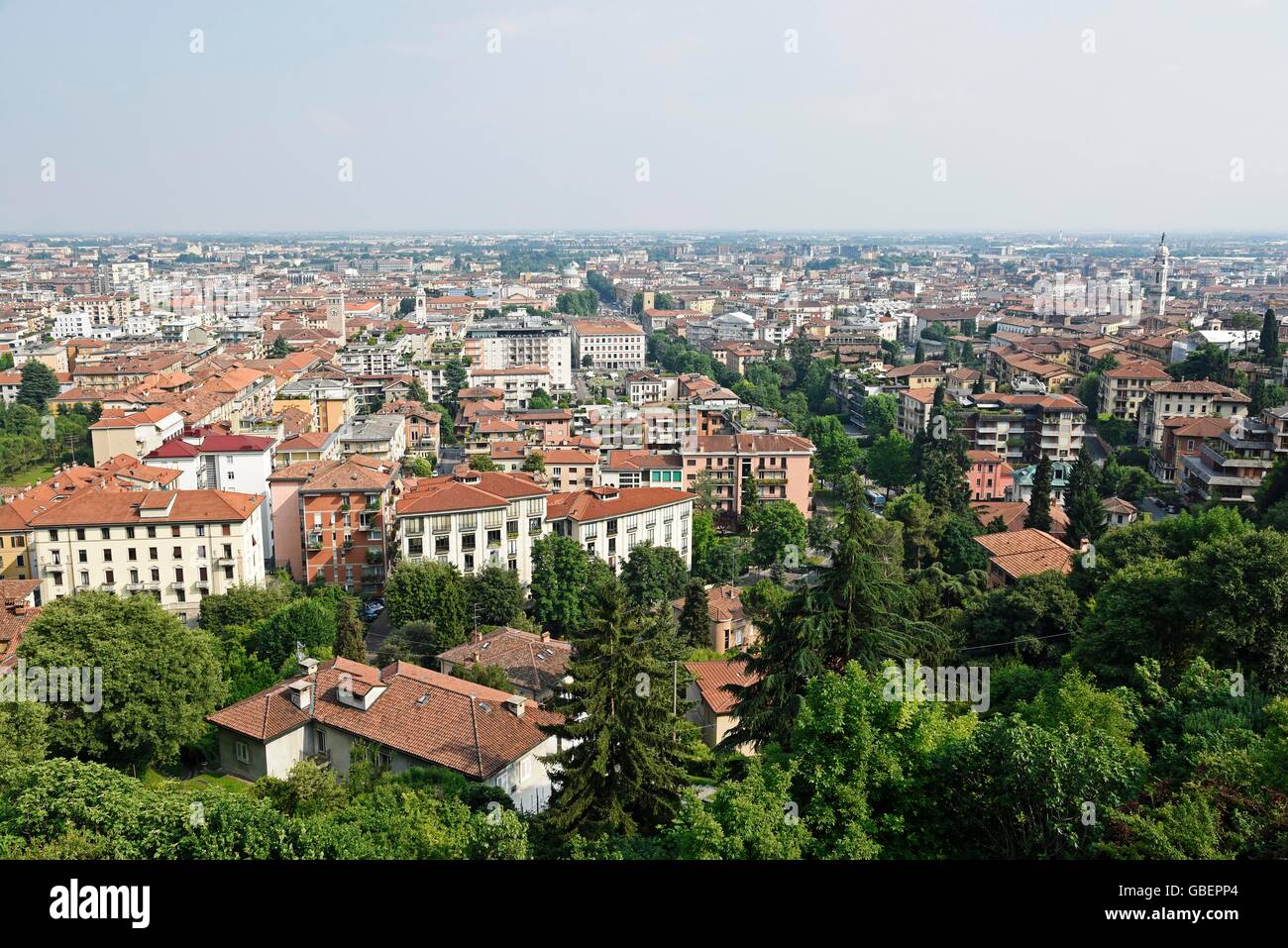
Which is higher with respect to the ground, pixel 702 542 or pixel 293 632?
pixel 293 632

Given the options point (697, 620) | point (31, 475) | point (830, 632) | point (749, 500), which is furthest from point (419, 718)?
point (31, 475)

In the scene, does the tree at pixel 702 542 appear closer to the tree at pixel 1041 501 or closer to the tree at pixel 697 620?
the tree at pixel 697 620

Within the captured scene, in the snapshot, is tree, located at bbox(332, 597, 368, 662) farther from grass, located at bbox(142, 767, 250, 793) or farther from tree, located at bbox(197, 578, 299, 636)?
grass, located at bbox(142, 767, 250, 793)

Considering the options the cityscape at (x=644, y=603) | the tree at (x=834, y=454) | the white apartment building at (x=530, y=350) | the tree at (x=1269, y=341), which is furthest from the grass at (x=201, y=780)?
the white apartment building at (x=530, y=350)

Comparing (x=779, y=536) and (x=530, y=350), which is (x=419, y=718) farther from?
(x=530, y=350)

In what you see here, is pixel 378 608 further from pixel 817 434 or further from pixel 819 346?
pixel 819 346
